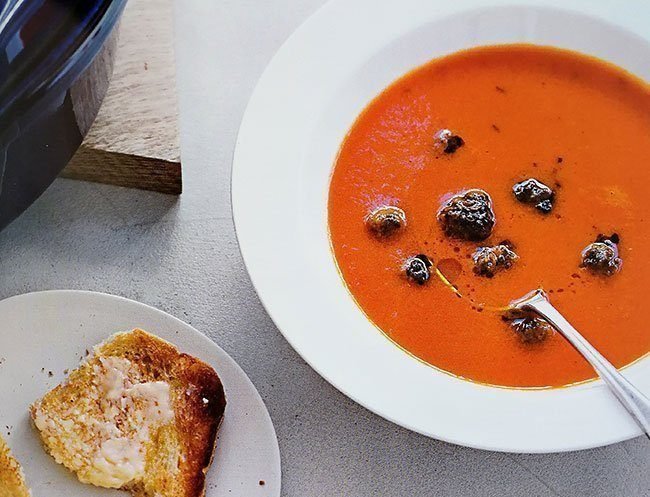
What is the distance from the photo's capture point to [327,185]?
177 cm

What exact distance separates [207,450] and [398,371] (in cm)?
35

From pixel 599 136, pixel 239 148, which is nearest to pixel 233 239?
pixel 239 148

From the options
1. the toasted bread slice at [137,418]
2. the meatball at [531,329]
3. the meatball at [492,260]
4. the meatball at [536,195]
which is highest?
the meatball at [536,195]

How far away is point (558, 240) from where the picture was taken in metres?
1.70

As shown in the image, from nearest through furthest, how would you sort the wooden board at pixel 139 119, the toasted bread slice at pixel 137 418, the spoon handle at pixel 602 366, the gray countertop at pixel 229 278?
the spoon handle at pixel 602 366, the toasted bread slice at pixel 137 418, the gray countertop at pixel 229 278, the wooden board at pixel 139 119

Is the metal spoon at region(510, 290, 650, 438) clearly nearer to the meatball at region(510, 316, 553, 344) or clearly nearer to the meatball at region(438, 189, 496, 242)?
the meatball at region(510, 316, 553, 344)

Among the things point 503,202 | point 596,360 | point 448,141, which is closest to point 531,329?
point 596,360

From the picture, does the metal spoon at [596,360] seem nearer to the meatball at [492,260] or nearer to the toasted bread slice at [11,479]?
the meatball at [492,260]

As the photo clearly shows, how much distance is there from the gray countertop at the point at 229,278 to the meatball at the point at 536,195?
43cm

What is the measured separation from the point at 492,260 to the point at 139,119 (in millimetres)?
722

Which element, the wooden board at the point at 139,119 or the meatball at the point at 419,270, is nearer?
the meatball at the point at 419,270

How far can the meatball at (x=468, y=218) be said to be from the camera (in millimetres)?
1682

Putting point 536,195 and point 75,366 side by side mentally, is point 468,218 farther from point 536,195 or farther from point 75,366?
point 75,366

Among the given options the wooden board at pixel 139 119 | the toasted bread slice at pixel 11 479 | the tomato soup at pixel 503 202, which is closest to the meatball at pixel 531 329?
the tomato soup at pixel 503 202
